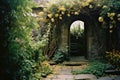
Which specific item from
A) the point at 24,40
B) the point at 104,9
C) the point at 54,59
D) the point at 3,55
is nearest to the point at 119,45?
the point at 104,9

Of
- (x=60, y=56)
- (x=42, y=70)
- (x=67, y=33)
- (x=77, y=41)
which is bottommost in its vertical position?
(x=42, y=70)

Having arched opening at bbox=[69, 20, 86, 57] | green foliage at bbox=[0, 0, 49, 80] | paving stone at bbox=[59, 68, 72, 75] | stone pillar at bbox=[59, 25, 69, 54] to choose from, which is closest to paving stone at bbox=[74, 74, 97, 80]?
paving stone at bbox=[59, 68, 72, 75]

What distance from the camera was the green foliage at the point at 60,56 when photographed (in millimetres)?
10367

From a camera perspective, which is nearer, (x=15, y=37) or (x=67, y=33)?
(x=15, y=37)

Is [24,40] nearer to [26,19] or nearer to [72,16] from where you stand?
[26,19]

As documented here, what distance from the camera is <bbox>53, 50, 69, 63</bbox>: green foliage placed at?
10.4 metres

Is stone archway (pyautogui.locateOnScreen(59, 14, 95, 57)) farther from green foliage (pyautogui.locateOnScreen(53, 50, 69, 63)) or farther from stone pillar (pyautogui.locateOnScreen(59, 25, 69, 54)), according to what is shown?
green foliage (pyautogui.locateOnScreen(53, 50, 69, 63))

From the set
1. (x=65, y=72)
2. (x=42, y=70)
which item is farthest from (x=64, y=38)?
(x=42, y=70)

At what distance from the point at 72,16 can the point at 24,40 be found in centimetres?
559

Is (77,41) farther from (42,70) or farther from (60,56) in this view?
(42,70)

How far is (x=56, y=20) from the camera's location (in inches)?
429

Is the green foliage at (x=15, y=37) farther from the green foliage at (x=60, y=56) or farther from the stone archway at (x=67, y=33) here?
the stone archway at (x=67, y=33)

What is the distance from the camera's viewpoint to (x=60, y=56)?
1040 cm

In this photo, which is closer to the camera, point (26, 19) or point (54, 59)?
point (26, 19)
